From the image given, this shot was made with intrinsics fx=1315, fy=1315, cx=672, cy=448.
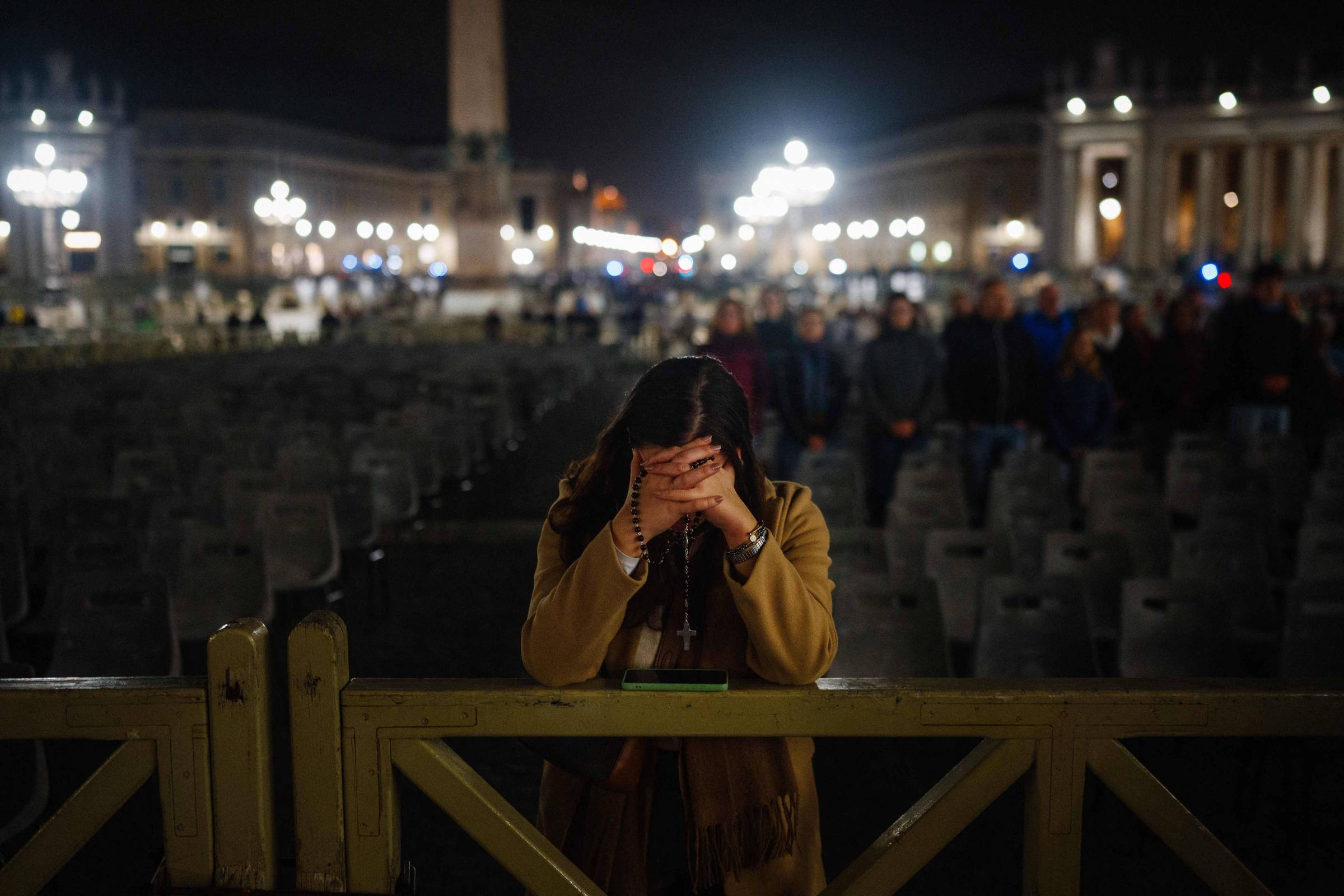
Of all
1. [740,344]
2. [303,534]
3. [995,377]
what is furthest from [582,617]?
[995,377]

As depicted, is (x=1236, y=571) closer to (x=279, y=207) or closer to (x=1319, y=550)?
(x=1319, y=550)

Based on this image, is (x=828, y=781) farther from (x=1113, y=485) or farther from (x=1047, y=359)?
(x=1047, y=359)

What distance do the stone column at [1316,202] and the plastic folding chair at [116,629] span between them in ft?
265

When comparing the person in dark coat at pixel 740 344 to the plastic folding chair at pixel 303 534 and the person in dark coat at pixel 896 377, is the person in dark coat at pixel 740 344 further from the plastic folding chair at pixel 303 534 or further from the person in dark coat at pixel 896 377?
the plastic folding chair at pixel 303 534

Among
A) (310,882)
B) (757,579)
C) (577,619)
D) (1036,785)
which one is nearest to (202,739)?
(310,882)

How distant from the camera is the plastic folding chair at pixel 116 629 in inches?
207

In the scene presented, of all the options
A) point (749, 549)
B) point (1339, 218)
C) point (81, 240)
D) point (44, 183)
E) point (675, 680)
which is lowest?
point (675, 680)

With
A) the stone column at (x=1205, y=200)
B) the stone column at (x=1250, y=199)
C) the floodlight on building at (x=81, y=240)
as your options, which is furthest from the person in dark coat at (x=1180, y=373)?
the floodlight on building at (x=81, y=240)

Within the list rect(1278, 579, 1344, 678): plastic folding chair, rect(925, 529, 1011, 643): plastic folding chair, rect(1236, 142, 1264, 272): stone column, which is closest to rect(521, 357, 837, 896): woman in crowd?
rect(1278, 579, 1344, 678): plastic folding chair

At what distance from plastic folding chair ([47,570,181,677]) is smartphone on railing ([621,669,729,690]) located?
3.21 m

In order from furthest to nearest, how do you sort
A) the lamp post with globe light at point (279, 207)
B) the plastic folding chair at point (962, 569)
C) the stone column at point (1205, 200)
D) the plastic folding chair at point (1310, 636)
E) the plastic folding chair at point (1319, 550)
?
the stone column at point (1205, 200) → the lamp post with globe light at point (279, 207) → the plastic folding chair at point (1319, 550) → the plastic folding chair at point (962, 569) → the plastic folding chair at point (1310, 636)

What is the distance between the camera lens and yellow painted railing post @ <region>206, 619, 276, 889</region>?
107 inches

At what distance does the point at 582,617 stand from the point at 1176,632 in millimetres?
3702

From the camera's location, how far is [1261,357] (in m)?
11.5
